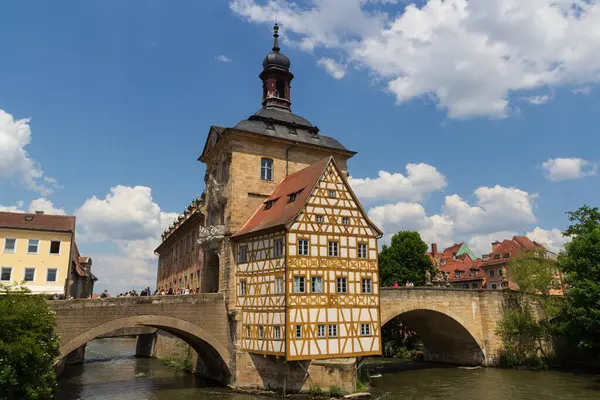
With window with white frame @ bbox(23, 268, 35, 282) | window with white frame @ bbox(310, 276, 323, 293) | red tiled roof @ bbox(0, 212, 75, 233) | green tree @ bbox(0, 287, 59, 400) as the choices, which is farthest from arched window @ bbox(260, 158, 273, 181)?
window with white frame @ bbox(23, 268, 35, 282)

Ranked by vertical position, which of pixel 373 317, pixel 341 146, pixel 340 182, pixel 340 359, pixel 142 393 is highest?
pixel 341 146

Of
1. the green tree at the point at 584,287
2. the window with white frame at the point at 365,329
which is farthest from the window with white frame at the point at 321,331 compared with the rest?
the green tree at the point at 584,287

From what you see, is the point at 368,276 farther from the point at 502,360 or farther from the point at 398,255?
the point at 398,255

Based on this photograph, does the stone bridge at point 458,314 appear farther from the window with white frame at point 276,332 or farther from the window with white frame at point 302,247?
the window with white frame at point 276,332

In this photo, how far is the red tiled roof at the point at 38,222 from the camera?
30219mm

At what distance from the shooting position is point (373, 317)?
80.1 feet

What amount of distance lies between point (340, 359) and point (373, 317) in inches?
107

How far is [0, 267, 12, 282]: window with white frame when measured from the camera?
28969mm

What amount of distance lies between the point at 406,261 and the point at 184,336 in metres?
27.7

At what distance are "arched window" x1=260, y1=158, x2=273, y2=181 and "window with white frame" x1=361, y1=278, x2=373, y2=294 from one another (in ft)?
26.8

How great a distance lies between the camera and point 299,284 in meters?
22.6

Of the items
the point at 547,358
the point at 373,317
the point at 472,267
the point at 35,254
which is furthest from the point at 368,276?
the point at 472,267

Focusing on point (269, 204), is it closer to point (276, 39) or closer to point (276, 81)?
point (276, 81)

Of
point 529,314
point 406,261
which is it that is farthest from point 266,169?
point 406,261
